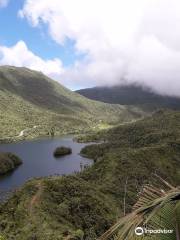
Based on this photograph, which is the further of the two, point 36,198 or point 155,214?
point 36,198

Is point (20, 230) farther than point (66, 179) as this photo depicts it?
No

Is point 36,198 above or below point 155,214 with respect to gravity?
below

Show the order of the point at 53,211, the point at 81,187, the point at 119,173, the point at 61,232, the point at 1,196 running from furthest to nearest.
Result: 1. the point at 119,173
2. the point at 1,196
3. the point at 81,187
4. the point at 53,211
5. the point at 61,232

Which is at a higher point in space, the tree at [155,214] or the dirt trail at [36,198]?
the tree at [155,214]

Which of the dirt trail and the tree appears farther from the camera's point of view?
the dirt trail

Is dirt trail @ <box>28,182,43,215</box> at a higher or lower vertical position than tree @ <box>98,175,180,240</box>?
lower

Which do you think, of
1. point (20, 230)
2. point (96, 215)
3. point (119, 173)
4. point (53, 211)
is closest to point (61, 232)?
point (20, 230)

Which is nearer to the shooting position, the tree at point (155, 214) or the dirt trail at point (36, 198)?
the tree at point (155, 214)

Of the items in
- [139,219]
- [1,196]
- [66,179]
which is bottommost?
[1,196]

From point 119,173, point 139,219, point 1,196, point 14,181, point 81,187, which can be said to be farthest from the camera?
point 14,181

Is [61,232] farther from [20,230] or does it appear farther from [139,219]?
[139,219]

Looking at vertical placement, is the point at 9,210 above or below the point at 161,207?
below
